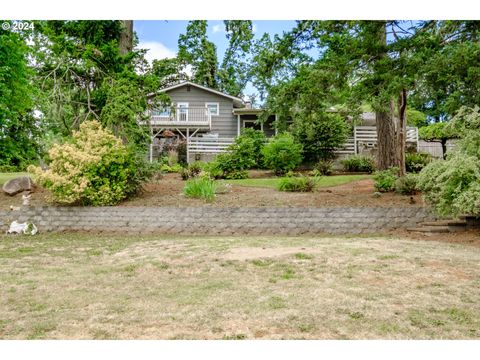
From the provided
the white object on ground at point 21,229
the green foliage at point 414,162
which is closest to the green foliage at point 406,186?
the green foliage at point 414,162

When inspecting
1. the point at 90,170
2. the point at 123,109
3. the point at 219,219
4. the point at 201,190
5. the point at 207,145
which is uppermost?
the point at 123,109

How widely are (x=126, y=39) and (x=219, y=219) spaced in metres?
5.34

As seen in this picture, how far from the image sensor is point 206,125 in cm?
1845

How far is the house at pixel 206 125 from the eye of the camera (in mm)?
15930

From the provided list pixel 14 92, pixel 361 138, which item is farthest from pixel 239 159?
pixel 14 92

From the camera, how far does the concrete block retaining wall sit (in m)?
7.50

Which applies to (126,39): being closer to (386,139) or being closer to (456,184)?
(386,139)

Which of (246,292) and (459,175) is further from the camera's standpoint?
(459,175)

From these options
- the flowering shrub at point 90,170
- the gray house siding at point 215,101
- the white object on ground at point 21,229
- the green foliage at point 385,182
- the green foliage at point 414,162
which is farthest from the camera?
the gray house siding at point 215,101

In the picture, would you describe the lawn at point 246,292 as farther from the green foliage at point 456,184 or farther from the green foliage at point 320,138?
the green foliage at point 320,138

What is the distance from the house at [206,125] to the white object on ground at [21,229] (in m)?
8.51

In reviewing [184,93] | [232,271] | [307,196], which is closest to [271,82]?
[307,196]

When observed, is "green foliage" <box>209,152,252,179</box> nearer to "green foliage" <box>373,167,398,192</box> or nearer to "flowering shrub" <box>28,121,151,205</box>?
"flowering shrub" <box>28,121,151,205</box>
